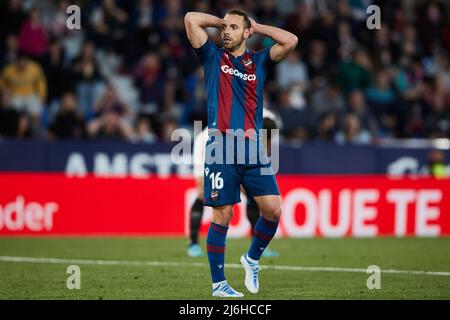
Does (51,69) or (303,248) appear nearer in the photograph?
(303,248)

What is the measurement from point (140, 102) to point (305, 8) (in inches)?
183

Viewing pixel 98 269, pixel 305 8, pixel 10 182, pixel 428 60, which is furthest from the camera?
pixel 428 60

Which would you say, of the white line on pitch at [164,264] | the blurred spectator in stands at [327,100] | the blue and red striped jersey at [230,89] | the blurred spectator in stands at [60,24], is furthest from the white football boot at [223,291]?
the blurred spectator in stands at [60,24]

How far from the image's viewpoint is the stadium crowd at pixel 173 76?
744 inches

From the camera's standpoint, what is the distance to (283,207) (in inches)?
660

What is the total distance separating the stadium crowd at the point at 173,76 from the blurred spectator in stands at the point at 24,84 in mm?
19

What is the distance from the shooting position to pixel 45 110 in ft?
63.1

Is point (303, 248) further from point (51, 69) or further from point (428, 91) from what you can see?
point (428, 91)

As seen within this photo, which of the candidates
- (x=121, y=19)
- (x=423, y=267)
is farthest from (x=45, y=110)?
(x=423, y=267)

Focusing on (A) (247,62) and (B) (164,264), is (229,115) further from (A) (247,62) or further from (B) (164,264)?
(B) (164,264)

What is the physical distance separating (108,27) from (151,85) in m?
1.64

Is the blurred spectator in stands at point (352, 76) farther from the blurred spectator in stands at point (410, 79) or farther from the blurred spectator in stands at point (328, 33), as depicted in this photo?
the blurred spectator in stands at point (410, 79)

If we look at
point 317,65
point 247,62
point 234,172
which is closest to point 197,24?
point 247,62

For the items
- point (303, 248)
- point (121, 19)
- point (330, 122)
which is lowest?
point (303, 248)
